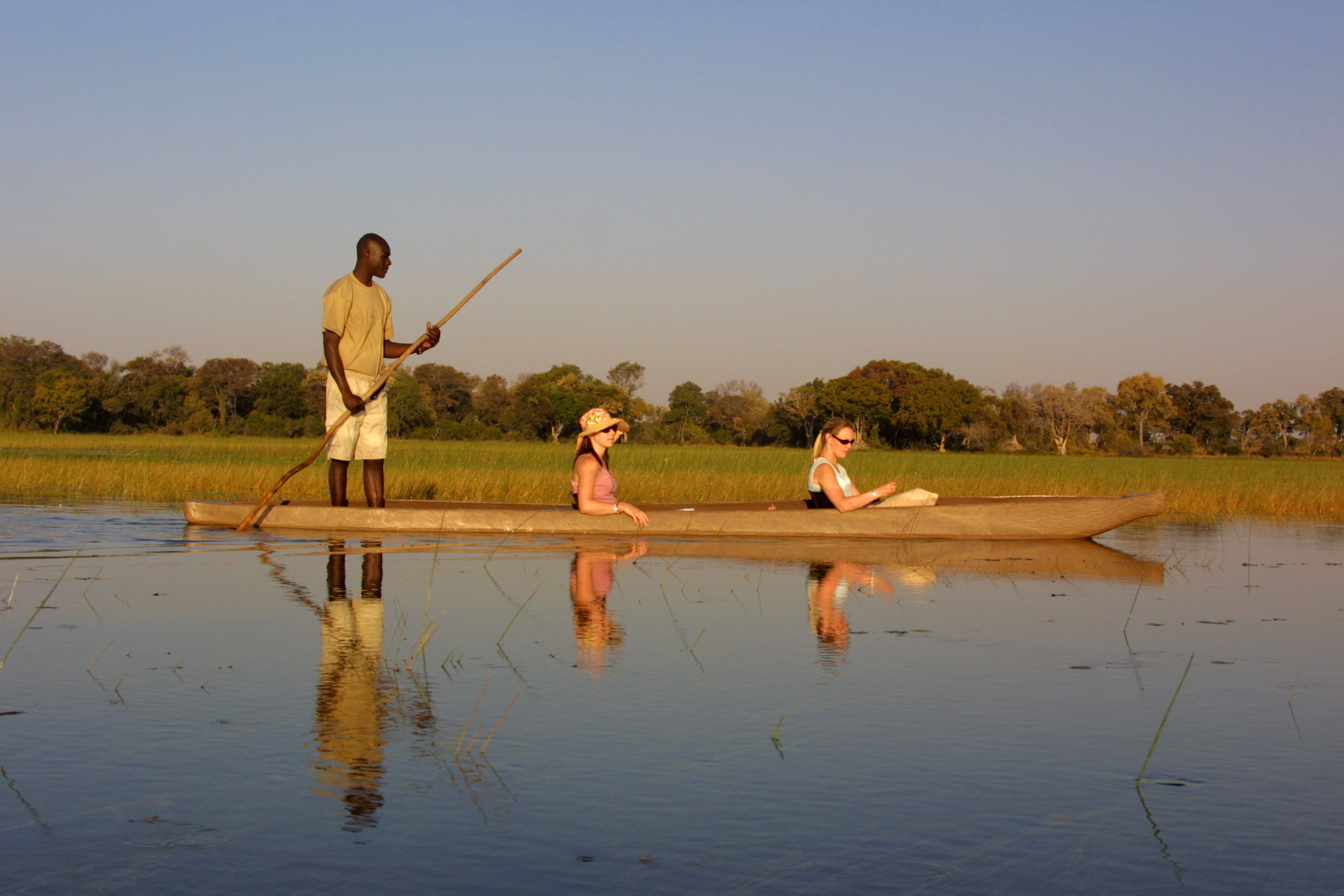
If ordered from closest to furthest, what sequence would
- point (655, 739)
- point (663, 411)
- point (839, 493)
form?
point (655, 739) → point (839, 493) → point (663, 411)

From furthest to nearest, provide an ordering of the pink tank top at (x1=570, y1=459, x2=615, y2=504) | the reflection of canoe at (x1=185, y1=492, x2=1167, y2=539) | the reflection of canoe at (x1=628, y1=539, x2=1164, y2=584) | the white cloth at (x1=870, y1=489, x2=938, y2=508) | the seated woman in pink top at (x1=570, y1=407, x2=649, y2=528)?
the white cloth at (x1=870, y1=489, x2=938, y2=508) < the reflection of canoe at (x1=185, y1=492, x2=1167, y2=539) < the pink tank top at (x1=570, y1=459, x2=615, y2=504) < the seated woman in pink top at (x1=570, y1=407, x2=649, y2=528) < the reflection of canoe at (x1=628, y1=539, x2=1164, y2=584)

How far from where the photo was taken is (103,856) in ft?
8.42

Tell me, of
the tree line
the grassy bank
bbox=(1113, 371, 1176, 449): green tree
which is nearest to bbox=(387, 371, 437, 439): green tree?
the tree line

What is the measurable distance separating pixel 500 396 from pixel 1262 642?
287ft

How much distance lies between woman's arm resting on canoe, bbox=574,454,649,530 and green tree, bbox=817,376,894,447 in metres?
67.7

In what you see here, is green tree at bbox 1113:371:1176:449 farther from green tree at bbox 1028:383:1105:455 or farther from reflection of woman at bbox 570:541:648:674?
reflection of woman at bbox 570:541:648:674

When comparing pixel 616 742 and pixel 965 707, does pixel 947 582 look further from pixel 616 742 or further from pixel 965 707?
pixel 616 742

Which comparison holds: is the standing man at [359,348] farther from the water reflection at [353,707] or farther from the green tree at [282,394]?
→ the green tree at [282,394]

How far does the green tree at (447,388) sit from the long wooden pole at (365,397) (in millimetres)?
81518

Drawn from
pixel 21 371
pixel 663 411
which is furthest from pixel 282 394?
pixel 663 411

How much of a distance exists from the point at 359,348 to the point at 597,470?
1.98 meters

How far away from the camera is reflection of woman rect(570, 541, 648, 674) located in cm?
485

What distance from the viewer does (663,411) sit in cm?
10969

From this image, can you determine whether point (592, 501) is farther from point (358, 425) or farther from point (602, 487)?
point (358, 425)
